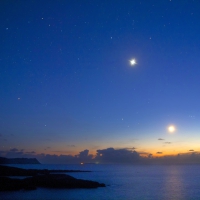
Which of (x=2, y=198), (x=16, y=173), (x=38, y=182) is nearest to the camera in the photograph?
(x=2, y=198)

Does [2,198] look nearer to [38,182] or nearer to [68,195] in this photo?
[68,195]

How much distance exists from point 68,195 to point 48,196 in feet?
17.4

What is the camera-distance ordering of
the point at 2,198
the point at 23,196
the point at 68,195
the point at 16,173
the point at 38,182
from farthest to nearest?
the point at 16,173 < the point at 38,182 < the point at 68,195 < the point at 23,196 < the point at 2,198

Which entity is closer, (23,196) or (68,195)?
(23,196)

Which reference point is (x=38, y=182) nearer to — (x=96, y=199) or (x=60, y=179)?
(x=60, y=179)

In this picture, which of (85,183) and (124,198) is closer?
(124,198)

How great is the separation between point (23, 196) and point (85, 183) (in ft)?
78.0

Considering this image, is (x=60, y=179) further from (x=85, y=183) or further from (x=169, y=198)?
(x=169, y=198)

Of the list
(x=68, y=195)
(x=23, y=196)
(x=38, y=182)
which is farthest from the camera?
(x=38, y=182)

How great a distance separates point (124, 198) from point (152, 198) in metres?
7.42

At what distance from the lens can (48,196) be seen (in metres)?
52.2

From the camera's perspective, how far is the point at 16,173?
110 metres

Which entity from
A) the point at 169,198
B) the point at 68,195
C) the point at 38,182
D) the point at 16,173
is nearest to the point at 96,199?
the point at 68,195

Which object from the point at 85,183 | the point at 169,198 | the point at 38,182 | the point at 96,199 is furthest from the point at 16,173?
the point at 169,198
